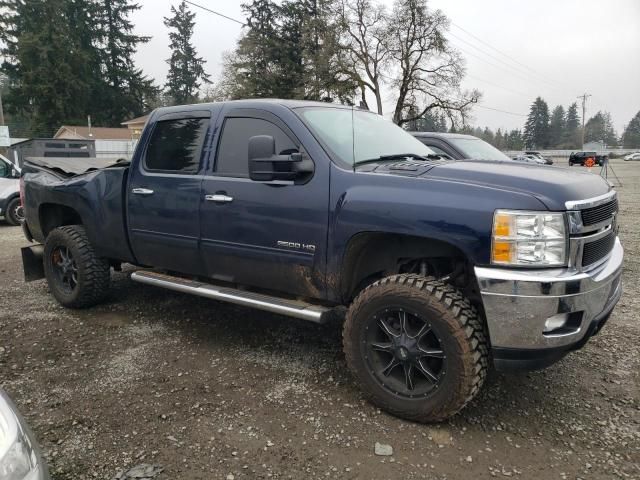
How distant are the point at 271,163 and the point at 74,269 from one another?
2859mm

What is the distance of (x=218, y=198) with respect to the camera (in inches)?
148

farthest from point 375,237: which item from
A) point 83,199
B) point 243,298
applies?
point 83,199

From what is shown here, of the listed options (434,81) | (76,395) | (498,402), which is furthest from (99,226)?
(434,81)

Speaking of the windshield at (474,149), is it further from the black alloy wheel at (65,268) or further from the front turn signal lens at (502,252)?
the black alloy wheel at (65,268)

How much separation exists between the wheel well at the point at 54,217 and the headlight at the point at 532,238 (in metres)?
4.58

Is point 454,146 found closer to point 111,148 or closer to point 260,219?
point 260,219

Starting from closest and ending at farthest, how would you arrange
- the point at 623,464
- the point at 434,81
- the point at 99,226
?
the point at 623,464 → the point at 99,226 → the point at 434,81

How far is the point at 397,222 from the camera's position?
2932 mm

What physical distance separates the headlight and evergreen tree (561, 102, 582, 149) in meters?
113

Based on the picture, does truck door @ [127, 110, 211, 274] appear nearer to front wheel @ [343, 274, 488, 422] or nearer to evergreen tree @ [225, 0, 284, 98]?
front wheel @ [343, 274, 488, 422]

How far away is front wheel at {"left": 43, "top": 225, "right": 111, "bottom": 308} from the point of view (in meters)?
4.84

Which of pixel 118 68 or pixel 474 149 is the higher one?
pixel 118 68

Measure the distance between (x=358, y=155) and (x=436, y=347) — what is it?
1425 millimetres

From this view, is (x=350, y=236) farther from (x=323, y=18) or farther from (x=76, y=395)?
(x=323, y=18)
